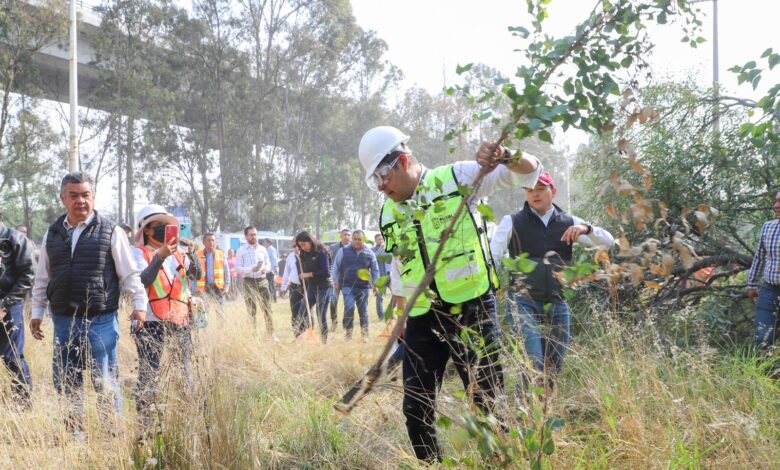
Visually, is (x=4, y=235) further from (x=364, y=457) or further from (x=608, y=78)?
(x=608, y=78)

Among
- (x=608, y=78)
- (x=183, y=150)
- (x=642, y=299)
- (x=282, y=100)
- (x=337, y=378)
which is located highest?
(x=282, y=100)

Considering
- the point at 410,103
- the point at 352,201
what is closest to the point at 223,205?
the point at 352,201

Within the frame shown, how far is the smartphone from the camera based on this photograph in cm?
443

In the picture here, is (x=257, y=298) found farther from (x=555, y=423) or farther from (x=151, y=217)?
(x=555, y=423)

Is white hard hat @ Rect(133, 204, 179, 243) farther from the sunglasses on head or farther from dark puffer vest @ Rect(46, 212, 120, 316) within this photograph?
the sunglasses on head

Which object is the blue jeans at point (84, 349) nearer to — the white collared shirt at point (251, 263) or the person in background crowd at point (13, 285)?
the person in background crowd at point (13, 285)

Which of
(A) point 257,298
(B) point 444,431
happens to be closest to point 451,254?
(B) point 444,431

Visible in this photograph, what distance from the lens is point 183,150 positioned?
2916 centimetres

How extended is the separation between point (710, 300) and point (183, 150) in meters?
27.0

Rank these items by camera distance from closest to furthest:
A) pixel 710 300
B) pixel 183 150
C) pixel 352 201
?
1. pixel 710 300
2. pixel 183 150
3. pixel 352 201

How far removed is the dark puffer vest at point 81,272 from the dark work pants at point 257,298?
12.8 ft

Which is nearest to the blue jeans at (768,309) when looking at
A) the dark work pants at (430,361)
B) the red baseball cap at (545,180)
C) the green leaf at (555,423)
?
the red baseball cap at (545,180)

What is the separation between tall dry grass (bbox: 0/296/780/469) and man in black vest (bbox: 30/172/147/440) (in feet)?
1.14

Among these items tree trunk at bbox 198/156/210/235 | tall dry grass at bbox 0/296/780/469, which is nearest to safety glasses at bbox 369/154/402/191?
tall dry grass at bbox 0/296/780/469
